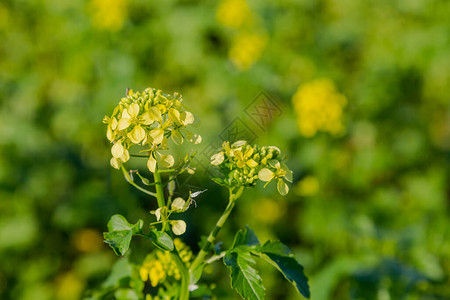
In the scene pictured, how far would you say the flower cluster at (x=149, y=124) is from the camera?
0.92 meters

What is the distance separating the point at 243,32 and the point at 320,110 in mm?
1295

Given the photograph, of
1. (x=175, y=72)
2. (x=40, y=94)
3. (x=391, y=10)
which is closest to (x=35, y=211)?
(x=40, y=94)

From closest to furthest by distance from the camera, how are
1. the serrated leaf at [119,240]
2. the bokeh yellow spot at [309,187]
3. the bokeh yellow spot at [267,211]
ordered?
the serrated leaf at [119,240], the bokeh yellow spot at [309,187], the bokeh yellow spot at [267,211]

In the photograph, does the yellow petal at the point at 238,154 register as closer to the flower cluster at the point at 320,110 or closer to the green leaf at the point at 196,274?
the green leaf at the point at 196,274

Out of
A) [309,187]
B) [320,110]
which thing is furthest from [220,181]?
[320,110]

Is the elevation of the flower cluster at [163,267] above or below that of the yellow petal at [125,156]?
below

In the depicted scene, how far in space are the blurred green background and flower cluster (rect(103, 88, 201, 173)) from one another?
125cm

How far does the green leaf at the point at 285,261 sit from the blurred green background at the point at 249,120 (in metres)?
0.98

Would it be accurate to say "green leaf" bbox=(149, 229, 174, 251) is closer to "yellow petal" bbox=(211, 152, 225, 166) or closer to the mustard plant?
the mustard plant

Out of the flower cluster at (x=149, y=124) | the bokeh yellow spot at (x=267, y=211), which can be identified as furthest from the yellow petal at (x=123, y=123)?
the bokeh yellow spot at (x=267, y=211)

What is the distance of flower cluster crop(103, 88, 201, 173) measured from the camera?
3.03 ft

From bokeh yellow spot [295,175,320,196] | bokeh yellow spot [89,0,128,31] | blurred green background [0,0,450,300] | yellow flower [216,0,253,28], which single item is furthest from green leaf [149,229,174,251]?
yellow flower [216,0,253,28]

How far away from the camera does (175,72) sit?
3.85m

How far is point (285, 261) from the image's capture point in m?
1.02
